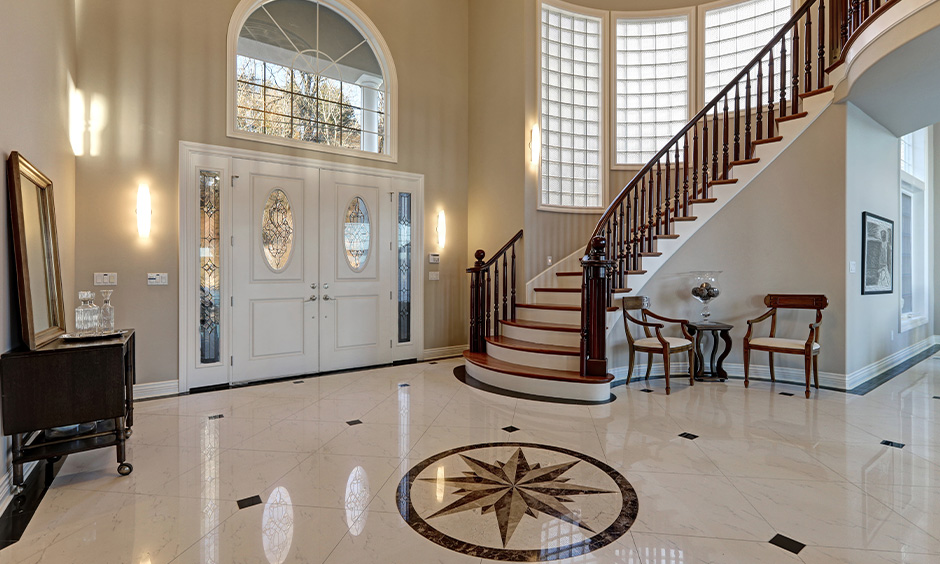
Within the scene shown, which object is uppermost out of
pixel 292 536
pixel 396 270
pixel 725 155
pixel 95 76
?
→ pixel 95 76

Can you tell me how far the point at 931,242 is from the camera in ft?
24.2

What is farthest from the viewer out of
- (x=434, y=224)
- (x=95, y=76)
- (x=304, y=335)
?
(x=434, y=224)

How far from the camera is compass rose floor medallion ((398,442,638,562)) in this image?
2.00 meters

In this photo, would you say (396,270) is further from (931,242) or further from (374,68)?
(931,242)

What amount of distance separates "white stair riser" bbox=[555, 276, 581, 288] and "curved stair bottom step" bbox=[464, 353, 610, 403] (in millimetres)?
1755

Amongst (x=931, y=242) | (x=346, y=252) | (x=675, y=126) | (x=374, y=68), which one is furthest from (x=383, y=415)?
(x=931, y=242)

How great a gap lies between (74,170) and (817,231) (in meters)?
7.06

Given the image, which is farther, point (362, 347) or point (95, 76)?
point (362, 347)

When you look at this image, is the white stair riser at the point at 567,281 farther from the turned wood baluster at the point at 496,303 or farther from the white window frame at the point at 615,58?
the white window frame at the point at 615,58

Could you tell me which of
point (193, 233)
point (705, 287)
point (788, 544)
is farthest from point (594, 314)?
point (193, 233)

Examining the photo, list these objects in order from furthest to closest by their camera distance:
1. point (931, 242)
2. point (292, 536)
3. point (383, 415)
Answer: point (931, 242), point (383, 415), point (292, 536)

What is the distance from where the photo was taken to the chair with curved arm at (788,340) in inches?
174

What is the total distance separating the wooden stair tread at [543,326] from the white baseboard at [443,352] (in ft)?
3.64

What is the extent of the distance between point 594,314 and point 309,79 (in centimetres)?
417
